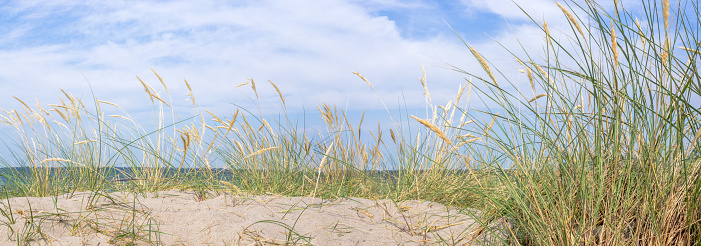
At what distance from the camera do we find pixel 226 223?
2.03 meters

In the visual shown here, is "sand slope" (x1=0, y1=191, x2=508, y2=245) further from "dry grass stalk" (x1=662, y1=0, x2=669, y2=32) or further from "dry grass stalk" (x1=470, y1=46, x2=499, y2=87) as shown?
"dry grass stalk" (x1=662, y1=0, x2=669, y2=32)

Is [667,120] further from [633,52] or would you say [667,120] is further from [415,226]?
[415,226]

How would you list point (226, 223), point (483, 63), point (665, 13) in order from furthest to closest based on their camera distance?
point (226, 223)
point (483, 63)
point (665, 13)

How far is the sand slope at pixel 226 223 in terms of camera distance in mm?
1894

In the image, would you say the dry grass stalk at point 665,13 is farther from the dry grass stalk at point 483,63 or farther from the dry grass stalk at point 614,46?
the dry grass stalk at point 483,63

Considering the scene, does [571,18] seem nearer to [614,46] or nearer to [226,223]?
[614,46]

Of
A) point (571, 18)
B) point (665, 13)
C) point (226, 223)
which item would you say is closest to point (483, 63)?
point (571, 18)

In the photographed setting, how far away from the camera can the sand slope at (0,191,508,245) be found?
6.21 ft

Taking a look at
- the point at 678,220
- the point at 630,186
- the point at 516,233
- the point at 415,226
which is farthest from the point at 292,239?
the point at 678,220

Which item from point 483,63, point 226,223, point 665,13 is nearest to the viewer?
point 665,13

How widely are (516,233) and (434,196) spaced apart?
100cm

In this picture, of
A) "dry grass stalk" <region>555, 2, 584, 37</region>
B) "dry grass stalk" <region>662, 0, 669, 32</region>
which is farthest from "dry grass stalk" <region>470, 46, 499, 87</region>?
A: "dry grass stalk" <region>662, 0, 669, 32</region>

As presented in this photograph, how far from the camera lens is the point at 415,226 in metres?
2.13

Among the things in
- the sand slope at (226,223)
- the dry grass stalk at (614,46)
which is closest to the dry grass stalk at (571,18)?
the dry grass stalk at (614,46)
